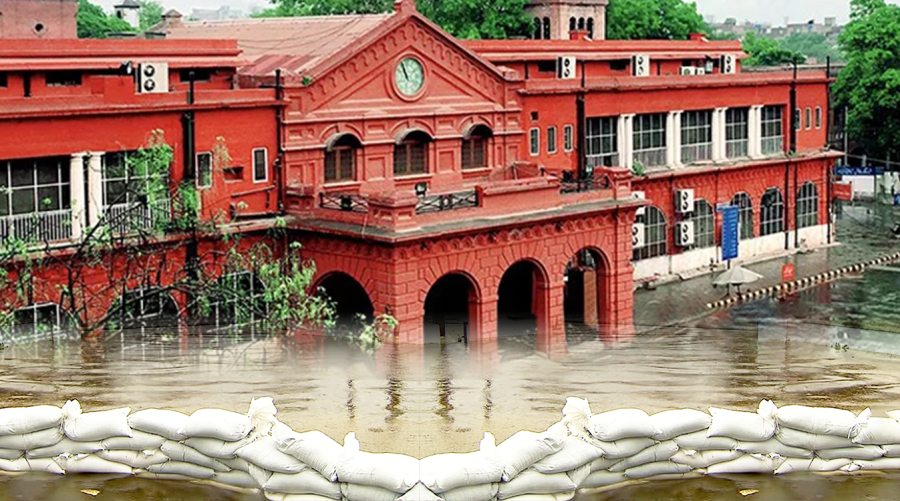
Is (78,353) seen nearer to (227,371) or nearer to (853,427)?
(227,371)

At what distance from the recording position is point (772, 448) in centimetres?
795

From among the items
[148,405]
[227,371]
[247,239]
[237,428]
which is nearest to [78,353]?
[227,371]

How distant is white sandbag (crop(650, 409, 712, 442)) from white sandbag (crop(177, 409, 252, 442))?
2287 millimetres

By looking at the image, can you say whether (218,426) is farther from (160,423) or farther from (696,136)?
(696,136)

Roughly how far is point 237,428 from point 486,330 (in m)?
22.9

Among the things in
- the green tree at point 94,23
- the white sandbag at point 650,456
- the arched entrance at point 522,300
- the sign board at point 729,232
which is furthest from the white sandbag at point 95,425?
the green tree at point 94,23

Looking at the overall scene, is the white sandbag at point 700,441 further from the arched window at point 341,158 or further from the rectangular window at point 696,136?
the rectangular window at point 696,136

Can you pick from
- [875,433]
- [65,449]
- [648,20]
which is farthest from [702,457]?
[648,20]

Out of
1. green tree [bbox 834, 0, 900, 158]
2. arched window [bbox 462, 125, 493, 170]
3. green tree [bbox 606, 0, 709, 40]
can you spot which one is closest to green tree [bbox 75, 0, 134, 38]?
green tree [bbox 606, 0, 709, 40]

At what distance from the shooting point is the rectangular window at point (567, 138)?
38438 millimetres

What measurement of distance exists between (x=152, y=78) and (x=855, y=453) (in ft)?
78.1

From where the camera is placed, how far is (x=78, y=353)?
12938 mm

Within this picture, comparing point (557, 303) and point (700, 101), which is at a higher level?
point (700, 101)

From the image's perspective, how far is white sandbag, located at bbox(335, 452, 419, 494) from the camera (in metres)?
7.04
